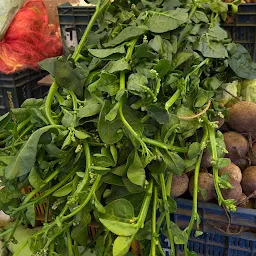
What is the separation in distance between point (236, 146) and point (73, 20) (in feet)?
2.23

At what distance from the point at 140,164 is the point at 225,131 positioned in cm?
38

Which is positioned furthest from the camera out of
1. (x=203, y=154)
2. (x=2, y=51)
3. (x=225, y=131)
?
(x=2, y=51)

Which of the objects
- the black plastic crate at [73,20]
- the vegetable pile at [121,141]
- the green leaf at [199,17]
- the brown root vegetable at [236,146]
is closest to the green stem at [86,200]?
the vegetable pile at [121,141]

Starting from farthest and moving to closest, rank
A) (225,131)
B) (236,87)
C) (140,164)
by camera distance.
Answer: (236,87) → (225,131) → (140,164)

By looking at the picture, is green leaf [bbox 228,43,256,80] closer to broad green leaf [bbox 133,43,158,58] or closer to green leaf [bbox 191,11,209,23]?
green leaf [bbox 191,11,209,23]

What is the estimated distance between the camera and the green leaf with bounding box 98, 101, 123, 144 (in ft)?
2.16

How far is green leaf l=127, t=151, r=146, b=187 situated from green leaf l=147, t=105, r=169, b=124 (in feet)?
0.25

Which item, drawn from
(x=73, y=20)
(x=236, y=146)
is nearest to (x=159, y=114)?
(x=236, y=146)

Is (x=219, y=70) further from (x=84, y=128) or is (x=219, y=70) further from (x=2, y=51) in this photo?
(x=2, y=51)

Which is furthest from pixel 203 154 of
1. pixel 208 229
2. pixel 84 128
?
pixel 84 128

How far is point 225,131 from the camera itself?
3.11 ft

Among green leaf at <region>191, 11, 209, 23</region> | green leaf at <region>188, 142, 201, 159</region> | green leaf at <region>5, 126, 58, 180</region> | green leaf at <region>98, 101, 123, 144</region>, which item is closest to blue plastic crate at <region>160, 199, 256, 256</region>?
green leaf at <region>188, 142, 201, 159</region>

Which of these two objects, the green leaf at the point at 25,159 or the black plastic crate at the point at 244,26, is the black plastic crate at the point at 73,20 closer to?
the black plastic crate at the point at 244,26

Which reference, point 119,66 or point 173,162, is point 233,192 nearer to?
point 173,162
